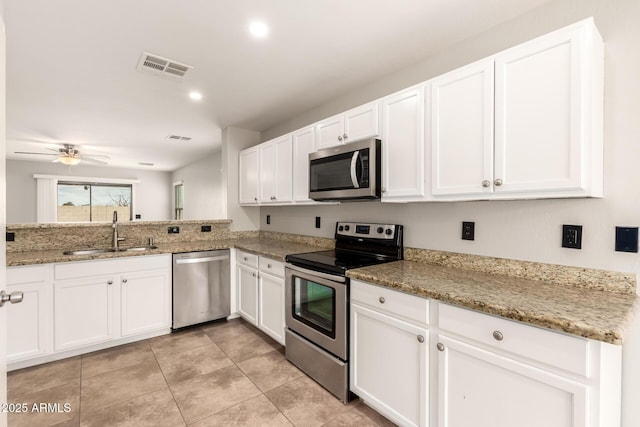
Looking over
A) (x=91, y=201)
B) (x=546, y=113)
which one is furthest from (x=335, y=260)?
(x=91, y=201)

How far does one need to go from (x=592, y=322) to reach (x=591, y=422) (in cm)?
34

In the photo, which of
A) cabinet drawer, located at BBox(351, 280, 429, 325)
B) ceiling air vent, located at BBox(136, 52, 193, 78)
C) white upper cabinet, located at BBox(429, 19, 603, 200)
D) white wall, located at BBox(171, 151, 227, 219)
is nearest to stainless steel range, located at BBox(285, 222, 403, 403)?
cabinet drawer, located at BBox(351, 280, 429, 325)

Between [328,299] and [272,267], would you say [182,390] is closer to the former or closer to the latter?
[272,267]

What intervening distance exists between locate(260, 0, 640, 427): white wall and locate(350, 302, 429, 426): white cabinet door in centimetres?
71

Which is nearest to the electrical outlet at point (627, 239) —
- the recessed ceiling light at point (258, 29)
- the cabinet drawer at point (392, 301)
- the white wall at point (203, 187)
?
the cabinet drawer at point (392, 301)

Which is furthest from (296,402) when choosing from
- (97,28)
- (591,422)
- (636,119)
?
(97,28)

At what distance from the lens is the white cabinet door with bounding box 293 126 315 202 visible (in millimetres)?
2730

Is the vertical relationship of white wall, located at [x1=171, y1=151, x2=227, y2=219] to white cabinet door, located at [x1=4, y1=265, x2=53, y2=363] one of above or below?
above

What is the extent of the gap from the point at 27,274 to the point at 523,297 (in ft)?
10.7

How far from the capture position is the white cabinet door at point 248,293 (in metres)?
2.96

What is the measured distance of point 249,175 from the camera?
3.70 meters

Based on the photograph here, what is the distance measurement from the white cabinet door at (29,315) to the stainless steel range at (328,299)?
1.89 m

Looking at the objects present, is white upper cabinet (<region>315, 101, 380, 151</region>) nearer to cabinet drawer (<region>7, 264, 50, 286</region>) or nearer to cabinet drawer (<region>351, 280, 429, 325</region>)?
cabinet drawer (<region>351, 280, 429, 325</region>)

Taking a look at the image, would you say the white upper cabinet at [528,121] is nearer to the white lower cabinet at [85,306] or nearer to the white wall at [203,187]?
the white lower cabinet at [85,306]
